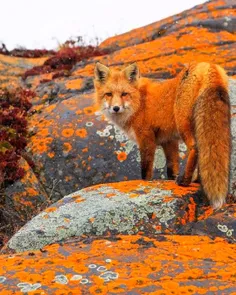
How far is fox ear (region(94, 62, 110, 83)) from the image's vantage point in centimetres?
852

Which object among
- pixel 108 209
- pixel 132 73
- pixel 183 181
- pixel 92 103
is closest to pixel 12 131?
pixel 92 103

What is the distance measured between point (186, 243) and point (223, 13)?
35.9 feet

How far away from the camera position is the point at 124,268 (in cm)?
388

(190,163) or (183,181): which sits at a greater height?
(190,163)

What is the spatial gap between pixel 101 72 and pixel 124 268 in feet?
16.8

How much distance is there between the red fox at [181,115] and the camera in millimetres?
5836

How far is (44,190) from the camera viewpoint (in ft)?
30.1

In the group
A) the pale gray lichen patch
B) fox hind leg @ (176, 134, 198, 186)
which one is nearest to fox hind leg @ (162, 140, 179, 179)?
fox hind leg @ (176, 134, 198, 186)

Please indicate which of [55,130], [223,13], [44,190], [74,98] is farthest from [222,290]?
[223,13]

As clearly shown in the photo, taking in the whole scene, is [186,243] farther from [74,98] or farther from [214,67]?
[74,98]

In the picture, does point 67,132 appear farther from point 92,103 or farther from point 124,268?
point 124,268

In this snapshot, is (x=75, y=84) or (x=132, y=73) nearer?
(x=132, y=73)

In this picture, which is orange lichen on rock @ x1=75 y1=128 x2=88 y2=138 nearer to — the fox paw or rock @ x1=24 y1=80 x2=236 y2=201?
rock @ x1=24 y1=80 x2=236 y2=201

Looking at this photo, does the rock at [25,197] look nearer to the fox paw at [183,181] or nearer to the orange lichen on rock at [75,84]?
the fox paw at [183,181]
